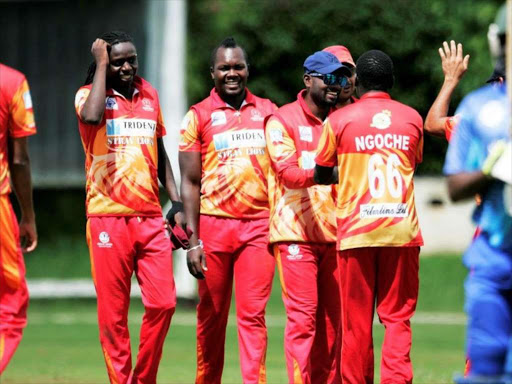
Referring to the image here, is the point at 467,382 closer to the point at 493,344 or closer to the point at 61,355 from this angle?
the point at 493,344

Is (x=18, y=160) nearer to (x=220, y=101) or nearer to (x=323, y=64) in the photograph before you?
(x=220, y=101)

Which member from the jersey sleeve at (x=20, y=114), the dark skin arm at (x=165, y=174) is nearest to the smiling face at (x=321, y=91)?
the dark skin arm at (x=165, y=174)

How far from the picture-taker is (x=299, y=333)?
8.61 m

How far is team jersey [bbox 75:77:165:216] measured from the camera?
8.95 meters

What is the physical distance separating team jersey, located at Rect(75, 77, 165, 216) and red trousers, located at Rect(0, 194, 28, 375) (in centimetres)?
80

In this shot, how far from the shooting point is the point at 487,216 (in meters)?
6.31

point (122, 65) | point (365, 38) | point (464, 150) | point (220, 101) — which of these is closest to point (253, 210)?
point (220, 101)

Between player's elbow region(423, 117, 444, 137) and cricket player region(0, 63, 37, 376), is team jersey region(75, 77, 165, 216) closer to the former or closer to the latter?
cricket player region(0, 63, 37, 376)

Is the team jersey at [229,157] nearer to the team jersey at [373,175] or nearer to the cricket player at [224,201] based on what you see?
the cricket player at [224,201]

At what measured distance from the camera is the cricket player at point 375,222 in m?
8.05

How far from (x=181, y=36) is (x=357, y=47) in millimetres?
4683

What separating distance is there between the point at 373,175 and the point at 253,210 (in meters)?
1.63

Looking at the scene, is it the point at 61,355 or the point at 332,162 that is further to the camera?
A: the point at 61,355

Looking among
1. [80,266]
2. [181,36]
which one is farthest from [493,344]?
[80,266]
